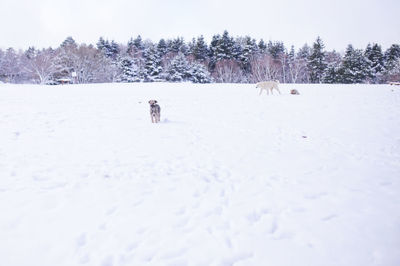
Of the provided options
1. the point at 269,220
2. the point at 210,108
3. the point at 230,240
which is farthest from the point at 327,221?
the point at 210,108

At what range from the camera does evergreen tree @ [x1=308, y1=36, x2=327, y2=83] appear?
39.9 metres

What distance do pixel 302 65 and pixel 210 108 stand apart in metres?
40.2

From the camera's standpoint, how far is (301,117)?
9.26 metres

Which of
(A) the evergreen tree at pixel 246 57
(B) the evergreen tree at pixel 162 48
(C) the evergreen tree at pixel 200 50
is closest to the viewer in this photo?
(A) the evergreen tree at pixel 246 57

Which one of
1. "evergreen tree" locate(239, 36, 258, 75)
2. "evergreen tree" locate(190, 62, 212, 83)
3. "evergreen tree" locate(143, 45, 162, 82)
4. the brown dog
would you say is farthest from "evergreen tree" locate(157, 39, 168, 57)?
the brown dog

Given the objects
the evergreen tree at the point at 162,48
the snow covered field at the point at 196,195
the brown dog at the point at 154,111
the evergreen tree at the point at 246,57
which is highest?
the evergreen tree at the point at 162,48

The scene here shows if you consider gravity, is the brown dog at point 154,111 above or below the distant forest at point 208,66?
below

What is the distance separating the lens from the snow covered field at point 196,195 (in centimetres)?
254

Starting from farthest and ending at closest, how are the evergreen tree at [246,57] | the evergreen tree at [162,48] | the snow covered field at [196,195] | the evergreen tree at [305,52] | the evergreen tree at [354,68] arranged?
the evergreen tree at [305,52]
the evergreen tree at [162,48]
the evergreen tree at [246,57]
the evergreen tree at [354,68]
the snow covered field at [196,195]

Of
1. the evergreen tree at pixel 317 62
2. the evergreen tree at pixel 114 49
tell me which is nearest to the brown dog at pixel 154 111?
the evergreen tree at pixel 317 62

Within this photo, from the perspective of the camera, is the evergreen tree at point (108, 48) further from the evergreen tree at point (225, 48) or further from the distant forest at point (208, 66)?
the evergreen tree at point (225, 48)

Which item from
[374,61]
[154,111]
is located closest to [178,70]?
[154,111]

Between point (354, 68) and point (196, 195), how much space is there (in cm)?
4216

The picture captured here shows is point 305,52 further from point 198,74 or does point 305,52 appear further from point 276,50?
point 198,74
